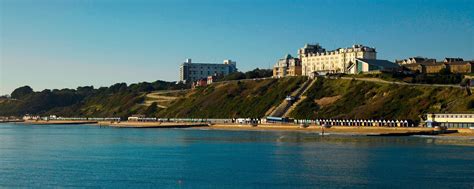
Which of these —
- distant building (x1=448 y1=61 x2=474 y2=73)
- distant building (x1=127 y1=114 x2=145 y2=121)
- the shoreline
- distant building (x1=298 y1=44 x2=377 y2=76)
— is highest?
distant building (x1=298 y1=44 x2=377 y2=76)

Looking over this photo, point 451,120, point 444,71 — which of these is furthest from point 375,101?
point 451,120

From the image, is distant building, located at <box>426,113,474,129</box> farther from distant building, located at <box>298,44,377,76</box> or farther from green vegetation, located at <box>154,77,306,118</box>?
distant building, located at <box>298,44,377,76</box>

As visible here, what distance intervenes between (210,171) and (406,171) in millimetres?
13310

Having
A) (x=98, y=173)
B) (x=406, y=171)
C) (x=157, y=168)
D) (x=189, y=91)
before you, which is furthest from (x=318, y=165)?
(x=189, y=91)

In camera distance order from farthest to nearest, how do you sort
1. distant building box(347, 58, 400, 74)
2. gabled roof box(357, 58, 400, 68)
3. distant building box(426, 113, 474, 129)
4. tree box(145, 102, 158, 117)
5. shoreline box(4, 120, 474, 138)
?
tree box(145, 102, 158, 117)
gabled roof box(357, 58, 400, 68)
distant building box(347, 58, 400, 74)
distant building box(426, 113, 474, 129)
shoreline box(4, 120, 474, 138)

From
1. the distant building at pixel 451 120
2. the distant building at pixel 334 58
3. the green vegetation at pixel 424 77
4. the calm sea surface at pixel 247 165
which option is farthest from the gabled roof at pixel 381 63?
the calm sea surface at pixel 247 165

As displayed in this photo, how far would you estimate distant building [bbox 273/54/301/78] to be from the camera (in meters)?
171

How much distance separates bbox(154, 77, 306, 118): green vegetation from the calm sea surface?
2423 inches

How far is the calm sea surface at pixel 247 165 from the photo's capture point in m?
42.9

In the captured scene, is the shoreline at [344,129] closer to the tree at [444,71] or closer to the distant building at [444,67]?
the tree at [444,71]

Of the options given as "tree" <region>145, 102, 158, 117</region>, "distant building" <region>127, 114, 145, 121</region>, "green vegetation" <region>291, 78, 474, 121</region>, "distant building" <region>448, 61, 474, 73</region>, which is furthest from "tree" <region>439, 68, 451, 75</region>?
"distant building" <region>127, 114, 145, 121</region>

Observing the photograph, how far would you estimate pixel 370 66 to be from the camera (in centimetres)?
14225

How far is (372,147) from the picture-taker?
224 ft

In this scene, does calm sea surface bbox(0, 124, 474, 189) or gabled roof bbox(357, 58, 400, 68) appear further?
gabled roof bbox(357, 58, 400, 68)
